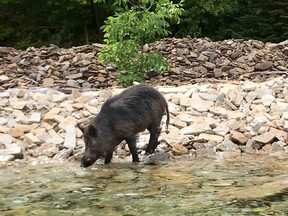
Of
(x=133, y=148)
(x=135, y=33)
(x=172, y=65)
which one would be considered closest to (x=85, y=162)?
(x=133, y=148)

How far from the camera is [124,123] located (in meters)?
8.12

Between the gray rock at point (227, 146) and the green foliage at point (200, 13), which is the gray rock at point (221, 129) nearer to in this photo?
the gray rock at point (227, 146)

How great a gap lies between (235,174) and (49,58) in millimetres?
12653

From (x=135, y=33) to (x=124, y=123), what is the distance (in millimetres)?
5294

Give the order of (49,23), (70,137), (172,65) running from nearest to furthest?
(70,137) < (172,65) < (49,23)

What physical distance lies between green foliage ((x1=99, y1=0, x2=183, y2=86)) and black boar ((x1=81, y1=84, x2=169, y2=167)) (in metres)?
4.23

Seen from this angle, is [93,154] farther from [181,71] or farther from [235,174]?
[181,71]

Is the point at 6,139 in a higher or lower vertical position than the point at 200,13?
higher

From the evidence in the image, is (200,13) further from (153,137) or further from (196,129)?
(153,137)

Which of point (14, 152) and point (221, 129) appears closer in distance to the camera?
point (14, 152)

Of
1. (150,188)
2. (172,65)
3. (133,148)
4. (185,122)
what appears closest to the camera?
(150,188)

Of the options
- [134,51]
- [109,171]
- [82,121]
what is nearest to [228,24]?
[134,51]

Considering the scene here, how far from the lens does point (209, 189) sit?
18.6 feet

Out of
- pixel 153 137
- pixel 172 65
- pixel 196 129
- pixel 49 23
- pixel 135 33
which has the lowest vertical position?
pixel 49 23
